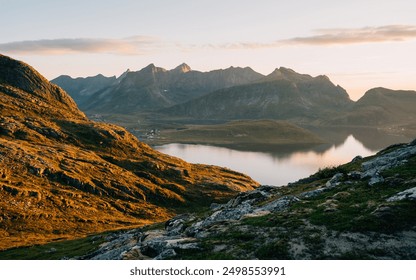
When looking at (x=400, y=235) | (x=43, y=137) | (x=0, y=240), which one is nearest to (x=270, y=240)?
(x=400, y=235)

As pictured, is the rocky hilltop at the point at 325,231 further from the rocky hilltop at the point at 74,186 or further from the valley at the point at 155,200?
the rocky hilltop at the point at 74,186

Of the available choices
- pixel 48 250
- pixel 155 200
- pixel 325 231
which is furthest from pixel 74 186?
pixel 325 231

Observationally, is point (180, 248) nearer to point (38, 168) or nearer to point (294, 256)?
point (294, 256)

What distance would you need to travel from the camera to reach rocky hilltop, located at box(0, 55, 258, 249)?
348ft

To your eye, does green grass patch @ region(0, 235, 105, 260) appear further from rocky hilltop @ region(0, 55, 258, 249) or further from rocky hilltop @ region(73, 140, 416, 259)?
rocky hilltop @ region(73, 140, 416, 259)

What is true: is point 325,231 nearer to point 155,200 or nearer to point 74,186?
point 74,186

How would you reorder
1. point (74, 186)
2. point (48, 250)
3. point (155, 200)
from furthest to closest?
point (155, 200) < point (74, 186) < point (48, 250)

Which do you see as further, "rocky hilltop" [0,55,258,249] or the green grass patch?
"rocky hilltop" [0,55,258,249]

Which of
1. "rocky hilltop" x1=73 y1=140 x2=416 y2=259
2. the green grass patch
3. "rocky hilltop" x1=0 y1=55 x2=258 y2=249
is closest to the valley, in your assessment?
"rocky hilltop" x1=73 y1=140 x2=416 y2=259

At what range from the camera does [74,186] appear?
5374 inches

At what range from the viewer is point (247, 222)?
34781 millimetres

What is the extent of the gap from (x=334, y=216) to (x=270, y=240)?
6645 mm

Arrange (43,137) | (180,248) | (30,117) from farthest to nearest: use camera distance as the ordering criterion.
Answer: (30,117) → (43,137) → (180,248)

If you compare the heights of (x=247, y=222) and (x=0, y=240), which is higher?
(x=247, y=222)
